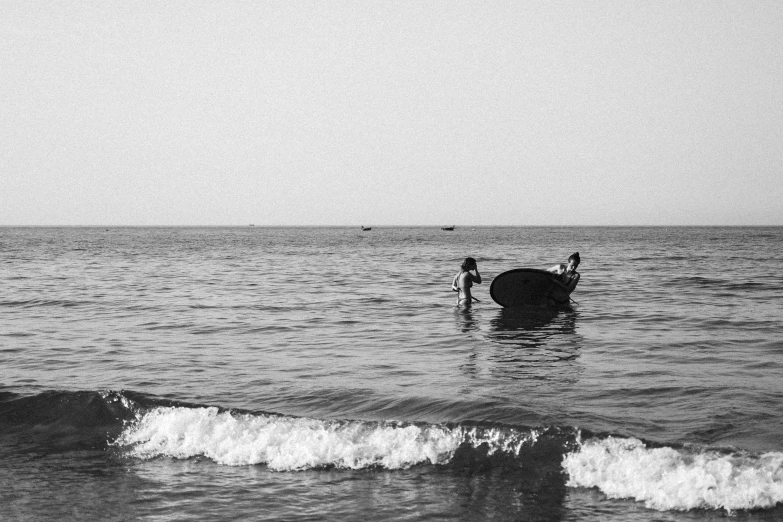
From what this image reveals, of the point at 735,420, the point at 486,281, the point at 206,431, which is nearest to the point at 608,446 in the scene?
the point at 735,420

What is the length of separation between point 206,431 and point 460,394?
3.71m

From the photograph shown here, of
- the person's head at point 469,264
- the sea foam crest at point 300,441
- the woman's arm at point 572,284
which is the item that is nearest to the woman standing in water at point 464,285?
the person's head at point 469,264

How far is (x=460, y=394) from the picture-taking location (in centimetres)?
1091

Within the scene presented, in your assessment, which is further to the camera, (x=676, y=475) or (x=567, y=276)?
(x=567, y=276)

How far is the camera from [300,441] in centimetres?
877

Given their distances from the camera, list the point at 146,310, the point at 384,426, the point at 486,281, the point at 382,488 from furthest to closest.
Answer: the point at 486,281, the point at 146,310, the point at 384,426, the point at 382,488

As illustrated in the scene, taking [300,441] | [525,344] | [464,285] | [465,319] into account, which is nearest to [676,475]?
[300,441]

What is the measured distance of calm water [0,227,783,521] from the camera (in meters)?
7.18

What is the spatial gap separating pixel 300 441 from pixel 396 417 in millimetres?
1519

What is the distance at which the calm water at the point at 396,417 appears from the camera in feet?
23.5

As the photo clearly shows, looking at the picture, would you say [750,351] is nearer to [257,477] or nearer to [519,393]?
[519,393]

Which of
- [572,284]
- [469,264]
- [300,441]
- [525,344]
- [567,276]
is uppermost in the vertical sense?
[469,264]

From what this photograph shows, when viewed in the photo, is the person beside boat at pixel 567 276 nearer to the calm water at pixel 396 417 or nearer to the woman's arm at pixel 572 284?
the woman's arm at pixel 572 284

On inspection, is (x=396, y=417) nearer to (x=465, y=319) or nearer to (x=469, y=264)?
(x=465, y=319)
